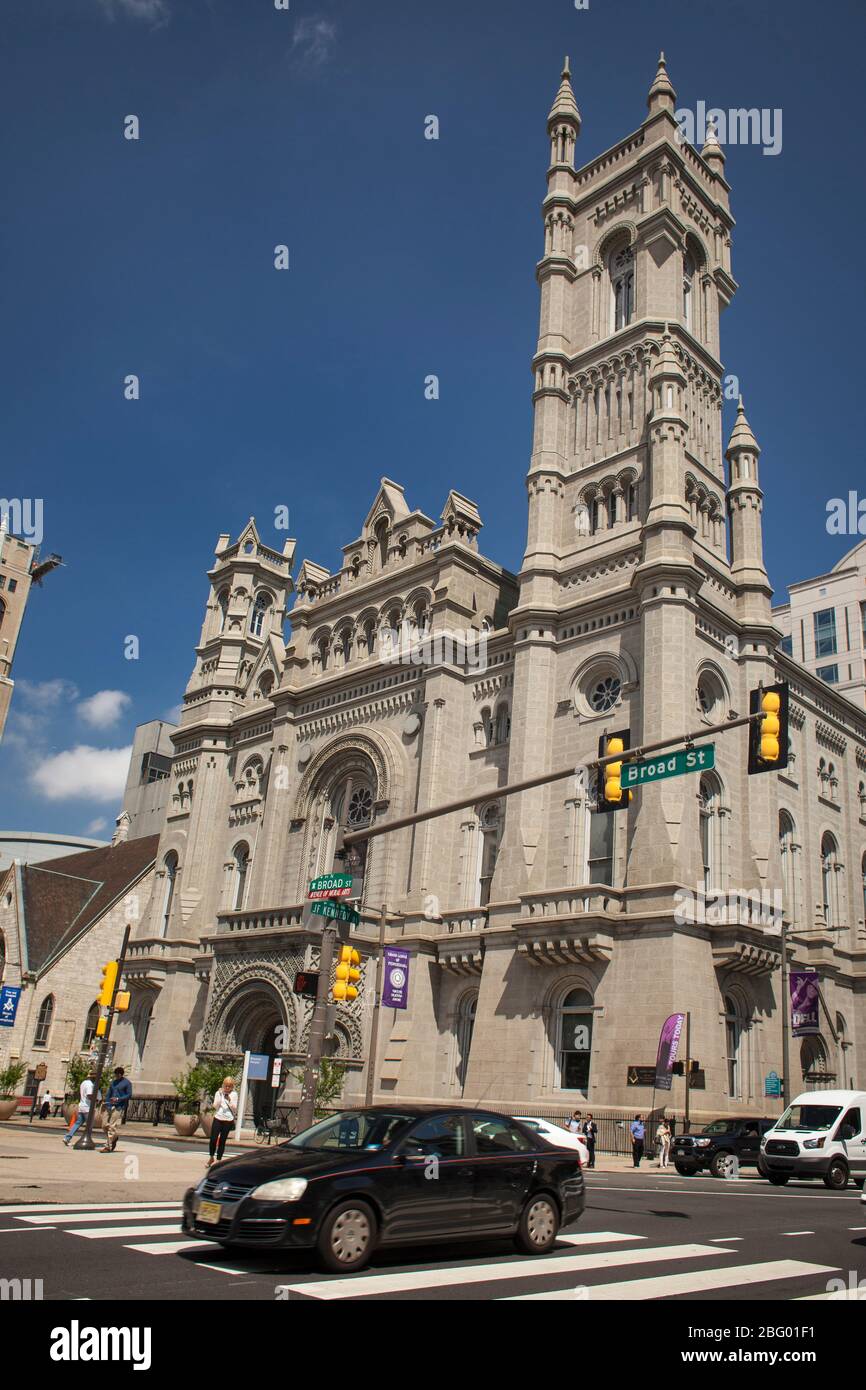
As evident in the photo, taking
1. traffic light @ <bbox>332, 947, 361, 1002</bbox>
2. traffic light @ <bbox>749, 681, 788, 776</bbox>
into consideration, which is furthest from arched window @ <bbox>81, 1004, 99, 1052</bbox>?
traffic light @ <bbox>749, 681, 788, 776</bbox>

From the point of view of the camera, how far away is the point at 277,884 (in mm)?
46281

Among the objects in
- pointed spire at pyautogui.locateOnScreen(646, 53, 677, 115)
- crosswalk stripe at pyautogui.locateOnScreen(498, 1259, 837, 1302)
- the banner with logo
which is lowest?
crosswalk stripe at pyautogui.locateOnScreen(498, 1259, 837, 1302)

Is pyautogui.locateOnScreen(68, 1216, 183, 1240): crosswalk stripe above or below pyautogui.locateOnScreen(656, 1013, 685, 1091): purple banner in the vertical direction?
below

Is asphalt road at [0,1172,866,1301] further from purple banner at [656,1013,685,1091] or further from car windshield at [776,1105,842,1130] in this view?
purple banner at [656,1013,685,1091]

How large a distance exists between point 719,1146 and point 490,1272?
18.6 meters

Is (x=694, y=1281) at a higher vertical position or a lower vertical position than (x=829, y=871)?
lower

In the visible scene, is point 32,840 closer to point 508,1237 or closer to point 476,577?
point 476,577

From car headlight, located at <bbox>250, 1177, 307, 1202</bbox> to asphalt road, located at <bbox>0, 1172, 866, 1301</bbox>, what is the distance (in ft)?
2.05

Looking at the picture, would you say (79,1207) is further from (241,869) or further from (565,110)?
(565,110)

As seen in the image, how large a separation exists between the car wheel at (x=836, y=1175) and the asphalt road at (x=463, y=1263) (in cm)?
846

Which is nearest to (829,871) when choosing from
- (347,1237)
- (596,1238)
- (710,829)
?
(710,829)

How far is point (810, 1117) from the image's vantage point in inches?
922

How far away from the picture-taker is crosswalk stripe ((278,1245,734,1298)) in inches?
343

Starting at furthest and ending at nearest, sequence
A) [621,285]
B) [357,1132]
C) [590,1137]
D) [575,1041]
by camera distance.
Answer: [621,285] < [575,1041] < [590,1137] < [357,1132]
